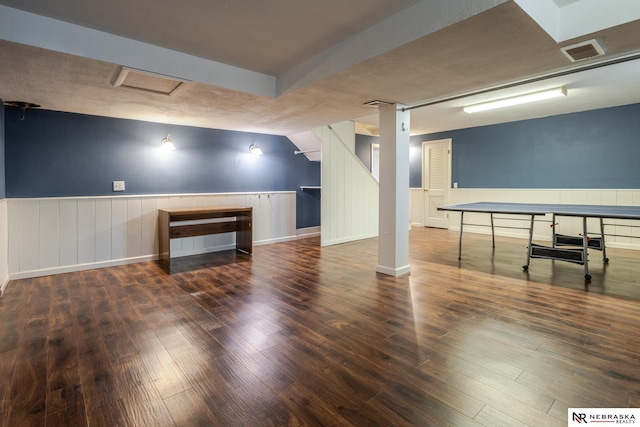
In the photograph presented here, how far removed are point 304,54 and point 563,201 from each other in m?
5.67

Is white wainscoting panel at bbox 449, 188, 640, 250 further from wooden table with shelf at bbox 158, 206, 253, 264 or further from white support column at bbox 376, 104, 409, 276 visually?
wooden table with shelf at bbox 158, 206, 253, 264

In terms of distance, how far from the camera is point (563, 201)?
5852mm

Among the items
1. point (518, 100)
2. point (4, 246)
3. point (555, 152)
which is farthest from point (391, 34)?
point (555, 152)

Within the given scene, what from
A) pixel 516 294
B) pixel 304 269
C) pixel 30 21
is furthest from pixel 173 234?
pixel 516 294

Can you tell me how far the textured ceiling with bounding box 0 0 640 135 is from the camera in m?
2.05

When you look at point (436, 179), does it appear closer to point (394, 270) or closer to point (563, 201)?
point (563, 201)

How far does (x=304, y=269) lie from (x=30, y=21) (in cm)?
341

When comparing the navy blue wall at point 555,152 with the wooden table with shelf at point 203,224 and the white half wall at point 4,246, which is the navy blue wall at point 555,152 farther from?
the white half wall at point 4,246

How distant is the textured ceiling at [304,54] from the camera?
2055 millimetres

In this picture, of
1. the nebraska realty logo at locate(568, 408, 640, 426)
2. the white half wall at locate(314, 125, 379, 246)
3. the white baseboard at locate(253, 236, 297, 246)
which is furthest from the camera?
the white baseboard at locate(253, 236, 297, 246)

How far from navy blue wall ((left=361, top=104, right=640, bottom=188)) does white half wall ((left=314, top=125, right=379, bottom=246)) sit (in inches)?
95.6

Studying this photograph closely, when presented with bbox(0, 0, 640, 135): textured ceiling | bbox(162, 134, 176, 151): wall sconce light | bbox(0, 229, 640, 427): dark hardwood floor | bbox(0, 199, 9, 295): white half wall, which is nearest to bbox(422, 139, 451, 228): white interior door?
bbox(0, 0, 640, 135): textured ceiling

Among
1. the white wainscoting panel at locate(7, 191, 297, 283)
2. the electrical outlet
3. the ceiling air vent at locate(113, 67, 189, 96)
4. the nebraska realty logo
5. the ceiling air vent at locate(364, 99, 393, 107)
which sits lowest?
the nebraska realty logo

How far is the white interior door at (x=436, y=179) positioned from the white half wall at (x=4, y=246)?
7438 millimetres
